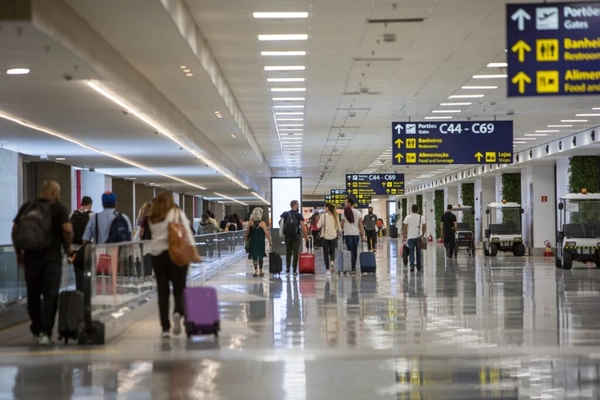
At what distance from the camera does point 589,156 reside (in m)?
34.1

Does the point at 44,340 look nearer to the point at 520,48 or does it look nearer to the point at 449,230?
the point at 520,48

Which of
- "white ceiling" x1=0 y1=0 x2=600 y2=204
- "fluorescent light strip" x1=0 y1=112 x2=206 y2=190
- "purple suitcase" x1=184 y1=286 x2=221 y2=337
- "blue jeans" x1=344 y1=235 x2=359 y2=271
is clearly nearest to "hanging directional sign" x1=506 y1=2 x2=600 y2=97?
"white ceiling" x1=0 y1=0 x2=600 y2=204

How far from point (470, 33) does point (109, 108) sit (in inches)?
279

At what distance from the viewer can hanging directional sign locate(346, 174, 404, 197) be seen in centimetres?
4572

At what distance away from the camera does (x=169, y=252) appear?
9961 millimetres

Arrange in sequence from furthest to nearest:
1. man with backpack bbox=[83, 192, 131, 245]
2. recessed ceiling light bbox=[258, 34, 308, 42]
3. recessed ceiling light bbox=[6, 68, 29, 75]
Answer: recessed ceiling light bbox=[258, 34, 308, 42], recessed ceiling light bbox=[6, 68, 29, 75], man with backpack bbox=[83, 192, 131, 245]

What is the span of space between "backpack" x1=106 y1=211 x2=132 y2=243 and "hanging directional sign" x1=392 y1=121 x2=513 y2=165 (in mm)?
13109

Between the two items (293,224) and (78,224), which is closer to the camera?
(78,224)

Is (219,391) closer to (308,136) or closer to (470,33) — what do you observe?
(470,33)

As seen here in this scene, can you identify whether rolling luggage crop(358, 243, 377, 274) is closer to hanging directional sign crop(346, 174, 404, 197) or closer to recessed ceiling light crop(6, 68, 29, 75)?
recessed ceiling light crop(6, 68, 29, 75)

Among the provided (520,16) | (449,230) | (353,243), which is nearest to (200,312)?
(520,16)

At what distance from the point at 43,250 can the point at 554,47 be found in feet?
21.3

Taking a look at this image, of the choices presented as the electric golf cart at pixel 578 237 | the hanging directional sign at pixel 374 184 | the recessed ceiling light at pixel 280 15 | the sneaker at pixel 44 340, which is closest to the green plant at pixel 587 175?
the electric golf cart at pixel 578 237

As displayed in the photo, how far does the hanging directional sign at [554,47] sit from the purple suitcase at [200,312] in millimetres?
4569
